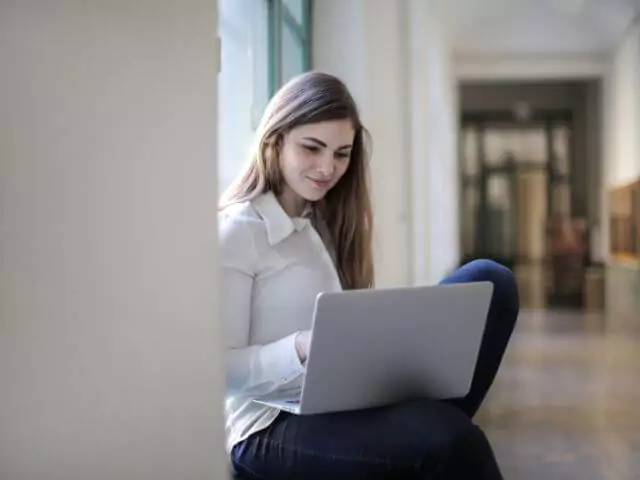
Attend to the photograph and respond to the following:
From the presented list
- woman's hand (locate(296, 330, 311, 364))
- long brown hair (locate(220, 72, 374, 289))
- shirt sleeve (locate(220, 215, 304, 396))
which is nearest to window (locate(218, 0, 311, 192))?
long brown hair (locate(220, 72, 374, 289))

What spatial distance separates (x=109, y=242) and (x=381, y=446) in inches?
23.2

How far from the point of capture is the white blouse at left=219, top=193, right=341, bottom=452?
55.8 inches

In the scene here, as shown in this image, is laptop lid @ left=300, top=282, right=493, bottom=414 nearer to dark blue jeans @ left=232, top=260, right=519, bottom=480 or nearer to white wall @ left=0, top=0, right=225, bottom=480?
dark blue jeans @ left=232, top=260, right=519, bottom=480

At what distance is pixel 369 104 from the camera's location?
323 cm

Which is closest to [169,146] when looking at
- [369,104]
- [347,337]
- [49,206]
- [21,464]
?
[49,206]

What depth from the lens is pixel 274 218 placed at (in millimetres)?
1569

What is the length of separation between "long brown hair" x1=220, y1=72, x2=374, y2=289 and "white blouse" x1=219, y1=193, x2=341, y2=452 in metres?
0.07

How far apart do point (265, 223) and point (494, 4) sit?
6.57m

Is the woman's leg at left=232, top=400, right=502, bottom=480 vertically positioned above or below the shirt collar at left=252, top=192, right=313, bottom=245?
below

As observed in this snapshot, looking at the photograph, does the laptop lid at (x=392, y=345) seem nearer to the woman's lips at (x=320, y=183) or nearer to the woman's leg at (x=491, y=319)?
the woman's leg at (x=491, y=319)

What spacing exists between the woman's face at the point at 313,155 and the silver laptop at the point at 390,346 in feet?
1.27

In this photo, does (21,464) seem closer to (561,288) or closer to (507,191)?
(561,288)

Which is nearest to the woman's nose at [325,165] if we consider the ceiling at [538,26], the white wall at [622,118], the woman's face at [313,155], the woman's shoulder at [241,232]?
the woman's face at [313,155]

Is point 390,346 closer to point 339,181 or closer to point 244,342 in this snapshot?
point 244,342
